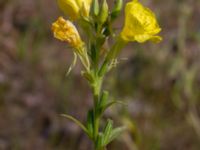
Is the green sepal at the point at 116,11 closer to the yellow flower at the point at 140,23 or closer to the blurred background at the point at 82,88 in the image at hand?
the yellow flower at the point at 140,23

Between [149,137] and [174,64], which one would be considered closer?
[149,137]

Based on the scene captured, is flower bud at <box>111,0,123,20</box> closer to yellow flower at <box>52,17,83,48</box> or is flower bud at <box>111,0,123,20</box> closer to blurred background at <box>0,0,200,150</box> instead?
yellow flower at <box>52,17,83,48</box>

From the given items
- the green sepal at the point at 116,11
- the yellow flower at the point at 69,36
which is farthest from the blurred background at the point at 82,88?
the green sepal at the point at 116,11

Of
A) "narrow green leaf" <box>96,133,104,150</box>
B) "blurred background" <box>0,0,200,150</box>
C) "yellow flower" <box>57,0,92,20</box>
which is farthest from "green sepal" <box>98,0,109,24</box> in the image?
"blurred background" <box>0,0,200,150</box>

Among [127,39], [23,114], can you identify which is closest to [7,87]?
[23,114]

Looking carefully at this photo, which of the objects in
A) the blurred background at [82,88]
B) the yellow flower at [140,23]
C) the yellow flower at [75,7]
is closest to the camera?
the yellow flower at [140,23]

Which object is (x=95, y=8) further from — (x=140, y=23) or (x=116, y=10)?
(x=140, y=23)

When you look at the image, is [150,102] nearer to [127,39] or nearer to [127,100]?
[127,100]
